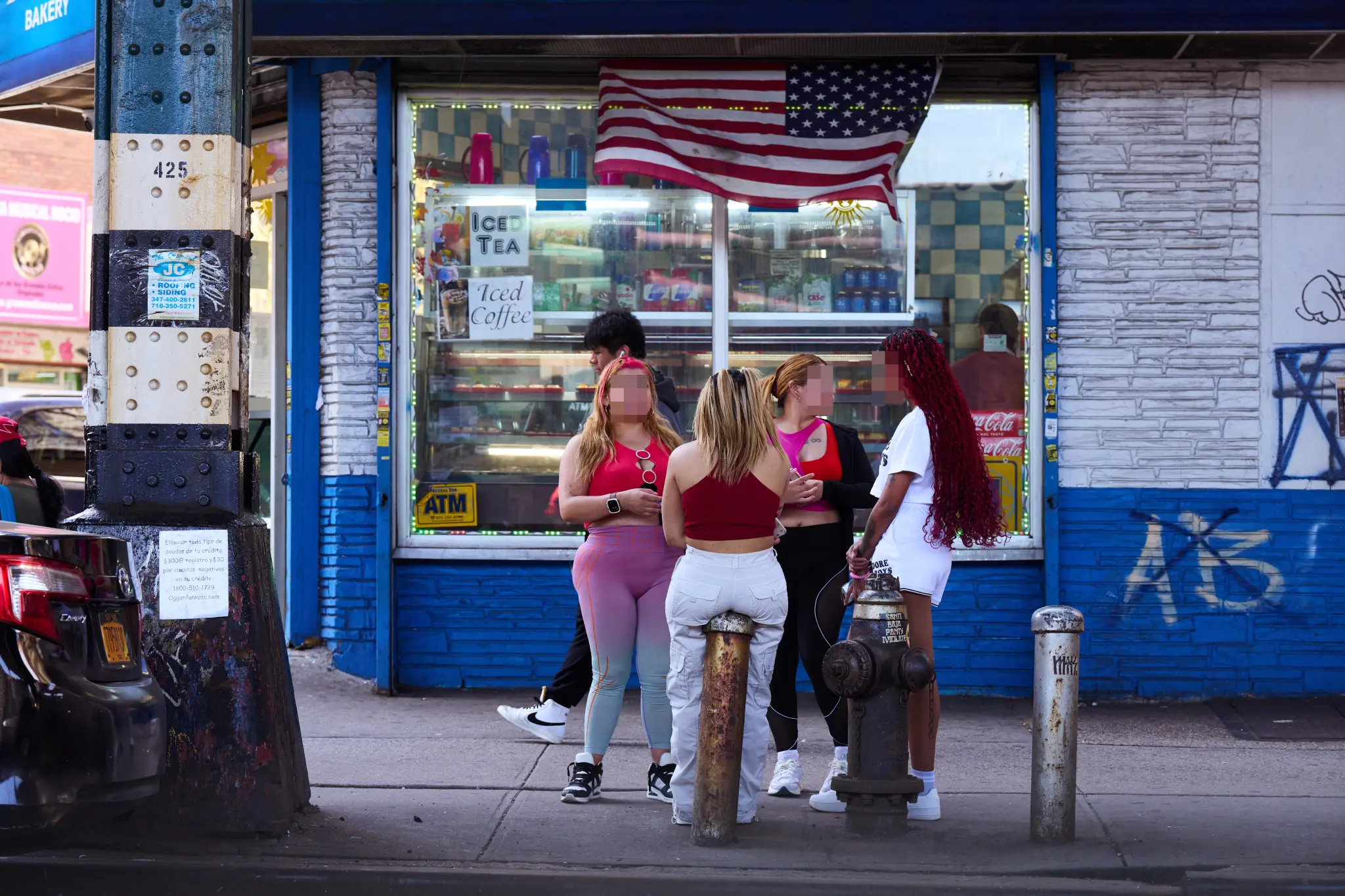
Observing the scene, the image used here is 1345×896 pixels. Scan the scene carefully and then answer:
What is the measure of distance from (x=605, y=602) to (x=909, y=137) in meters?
3.97

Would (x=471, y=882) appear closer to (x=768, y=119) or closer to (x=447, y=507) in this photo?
(x=447, y=507)

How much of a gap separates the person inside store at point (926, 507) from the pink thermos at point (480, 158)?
3722mm

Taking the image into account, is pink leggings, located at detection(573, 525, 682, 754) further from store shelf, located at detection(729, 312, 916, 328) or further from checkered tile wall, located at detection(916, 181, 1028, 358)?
checkered tile wall, located at detection(916, 181, 1028, 358)

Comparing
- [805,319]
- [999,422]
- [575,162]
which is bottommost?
[999,422]

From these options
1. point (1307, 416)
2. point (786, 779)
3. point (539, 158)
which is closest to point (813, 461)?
point (786, 779)

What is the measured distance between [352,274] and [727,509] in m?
3.95

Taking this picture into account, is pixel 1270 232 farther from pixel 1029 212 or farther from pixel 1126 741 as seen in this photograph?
pixel 1126 741

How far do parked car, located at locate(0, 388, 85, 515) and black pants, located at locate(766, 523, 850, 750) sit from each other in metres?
7.51

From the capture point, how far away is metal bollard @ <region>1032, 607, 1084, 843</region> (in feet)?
17.0

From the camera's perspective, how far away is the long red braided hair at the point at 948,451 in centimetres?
562

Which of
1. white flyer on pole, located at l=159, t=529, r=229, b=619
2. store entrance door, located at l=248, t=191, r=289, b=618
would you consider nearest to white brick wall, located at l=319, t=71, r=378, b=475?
store entrance door, located at l=248, t=191, r=289, b=618

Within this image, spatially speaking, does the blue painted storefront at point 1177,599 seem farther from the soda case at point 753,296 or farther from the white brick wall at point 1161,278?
the soda case at point 753,296

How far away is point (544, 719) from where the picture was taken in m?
6.52

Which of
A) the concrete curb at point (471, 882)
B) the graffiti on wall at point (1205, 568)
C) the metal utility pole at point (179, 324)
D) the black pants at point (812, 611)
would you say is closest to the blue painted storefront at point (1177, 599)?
the graffiti on wall at point (1205, 568)
